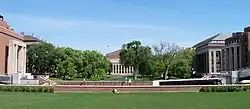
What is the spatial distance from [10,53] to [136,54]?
149ft

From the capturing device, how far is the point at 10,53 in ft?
294

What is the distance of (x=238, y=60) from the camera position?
4717 inches

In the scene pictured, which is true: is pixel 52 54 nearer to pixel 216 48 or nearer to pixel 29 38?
pixel 29 38

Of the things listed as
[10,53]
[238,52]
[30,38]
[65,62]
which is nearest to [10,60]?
[10,53]

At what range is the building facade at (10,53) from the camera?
89375 mm

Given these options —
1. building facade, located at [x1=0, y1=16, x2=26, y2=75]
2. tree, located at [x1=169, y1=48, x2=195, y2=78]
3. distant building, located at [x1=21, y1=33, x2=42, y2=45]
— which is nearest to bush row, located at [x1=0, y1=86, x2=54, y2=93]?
building facade, located at [x1=0, y1=16, x2=26, y2=75]

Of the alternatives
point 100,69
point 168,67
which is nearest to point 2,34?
point 100,69

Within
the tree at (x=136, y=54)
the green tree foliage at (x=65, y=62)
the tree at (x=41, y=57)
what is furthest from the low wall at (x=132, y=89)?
the tree at (x=136, y=54)

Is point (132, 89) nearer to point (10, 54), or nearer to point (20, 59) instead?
point (10, 54)

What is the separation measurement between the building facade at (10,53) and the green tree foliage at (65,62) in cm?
582

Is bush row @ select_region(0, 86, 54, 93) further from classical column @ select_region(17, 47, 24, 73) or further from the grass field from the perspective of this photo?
classical column @ select_region(17, 47, 24, 73)

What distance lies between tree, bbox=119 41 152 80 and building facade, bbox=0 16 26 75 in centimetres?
3661

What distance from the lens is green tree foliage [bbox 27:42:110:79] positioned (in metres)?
97.0

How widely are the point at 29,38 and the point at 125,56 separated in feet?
116
